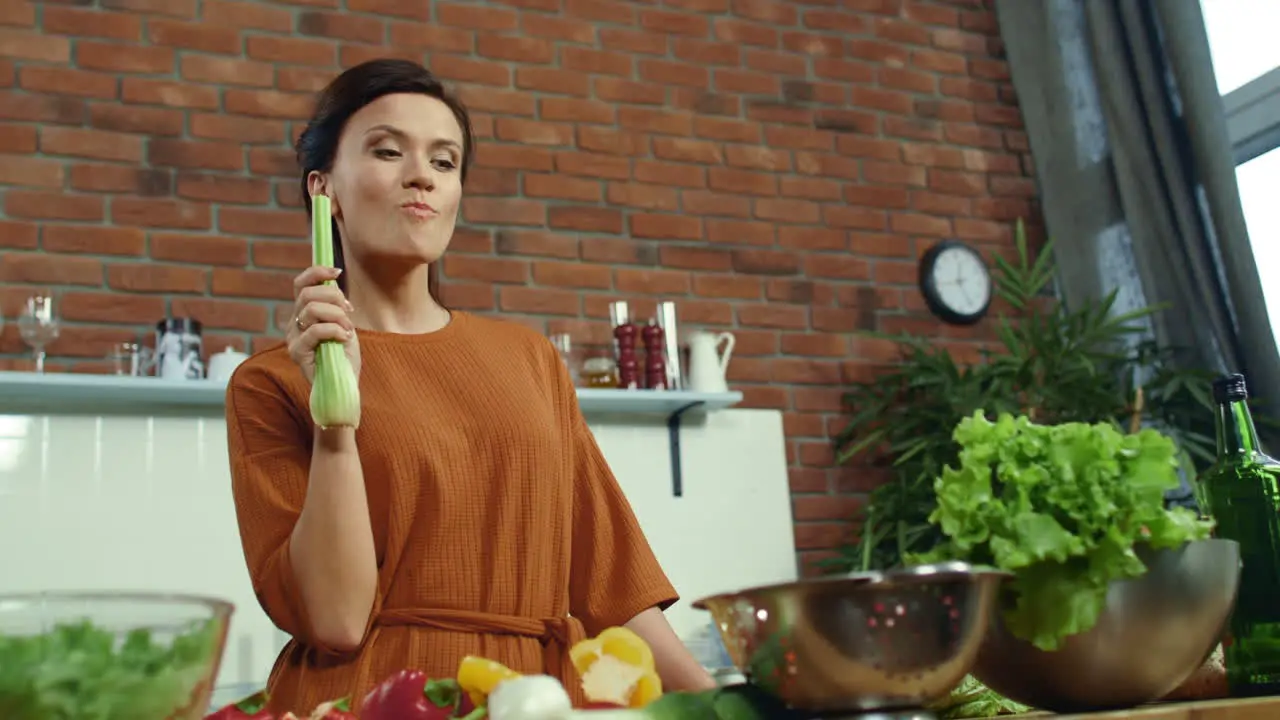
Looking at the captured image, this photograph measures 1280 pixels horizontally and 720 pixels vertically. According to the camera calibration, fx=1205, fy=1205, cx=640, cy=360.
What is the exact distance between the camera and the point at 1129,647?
893 mm

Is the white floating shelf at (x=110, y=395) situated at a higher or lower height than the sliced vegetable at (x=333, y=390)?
higher

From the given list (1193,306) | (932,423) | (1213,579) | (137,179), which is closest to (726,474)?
(932,423)

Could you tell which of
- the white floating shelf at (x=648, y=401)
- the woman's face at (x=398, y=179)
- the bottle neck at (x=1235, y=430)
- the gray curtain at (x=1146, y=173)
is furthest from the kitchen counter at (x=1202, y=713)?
the gray curtain at (x=1146, y=173)

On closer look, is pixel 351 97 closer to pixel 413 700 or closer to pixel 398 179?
pixel 398 179

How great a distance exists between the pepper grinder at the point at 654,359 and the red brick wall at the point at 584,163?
7.6 inches

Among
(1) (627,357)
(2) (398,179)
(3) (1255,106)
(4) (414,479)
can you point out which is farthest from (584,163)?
(4) (414,479)

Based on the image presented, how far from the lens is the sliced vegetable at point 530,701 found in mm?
643

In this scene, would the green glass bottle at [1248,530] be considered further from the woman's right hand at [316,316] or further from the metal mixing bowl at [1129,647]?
the woman's right hand at [316,316]

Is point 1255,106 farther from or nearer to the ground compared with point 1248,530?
farther from the ground

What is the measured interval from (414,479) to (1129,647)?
0.74 metres

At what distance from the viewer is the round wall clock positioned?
3609mm

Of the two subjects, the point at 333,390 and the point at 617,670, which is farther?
the point at 333,390

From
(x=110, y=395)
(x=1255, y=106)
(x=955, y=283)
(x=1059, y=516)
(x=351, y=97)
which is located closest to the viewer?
(x=1059, y=516)

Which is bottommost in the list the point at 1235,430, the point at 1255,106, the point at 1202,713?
the point at 1202,713
